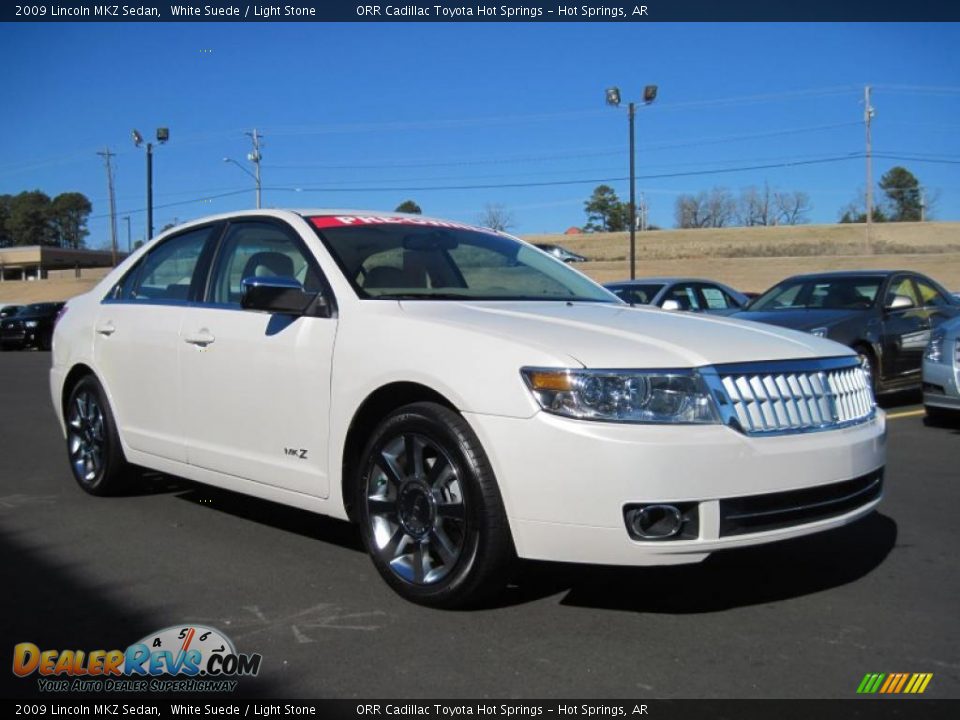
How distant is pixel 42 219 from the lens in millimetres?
123688

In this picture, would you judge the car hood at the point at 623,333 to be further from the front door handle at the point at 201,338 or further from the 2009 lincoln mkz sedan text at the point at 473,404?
the front door handle at the point at 201,338

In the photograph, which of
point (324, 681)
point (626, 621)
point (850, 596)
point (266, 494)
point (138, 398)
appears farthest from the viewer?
point (138, 398)

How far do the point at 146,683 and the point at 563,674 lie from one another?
1384 millimetres

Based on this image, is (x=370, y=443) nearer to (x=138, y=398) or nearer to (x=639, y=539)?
(x=639, y=539)

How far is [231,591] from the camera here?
13.4 ft

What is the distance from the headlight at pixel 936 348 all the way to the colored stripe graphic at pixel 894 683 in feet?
20.0

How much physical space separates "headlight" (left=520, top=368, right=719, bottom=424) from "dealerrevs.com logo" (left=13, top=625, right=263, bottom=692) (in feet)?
4.53

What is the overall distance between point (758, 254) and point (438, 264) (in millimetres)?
70389

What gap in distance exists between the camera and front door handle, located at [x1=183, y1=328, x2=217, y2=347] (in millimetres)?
4836

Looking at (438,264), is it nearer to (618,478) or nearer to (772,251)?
(618,478)

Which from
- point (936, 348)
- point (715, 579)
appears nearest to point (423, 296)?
point (715, 579)

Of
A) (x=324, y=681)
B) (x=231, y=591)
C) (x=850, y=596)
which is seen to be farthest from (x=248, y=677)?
(x=850, y=596)

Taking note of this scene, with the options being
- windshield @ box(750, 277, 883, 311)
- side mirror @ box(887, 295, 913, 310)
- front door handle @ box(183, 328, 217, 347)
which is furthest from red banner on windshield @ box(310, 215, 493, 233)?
windshield @ box(750, 277, 883, 311)

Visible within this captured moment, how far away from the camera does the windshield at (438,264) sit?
14.9 ft
